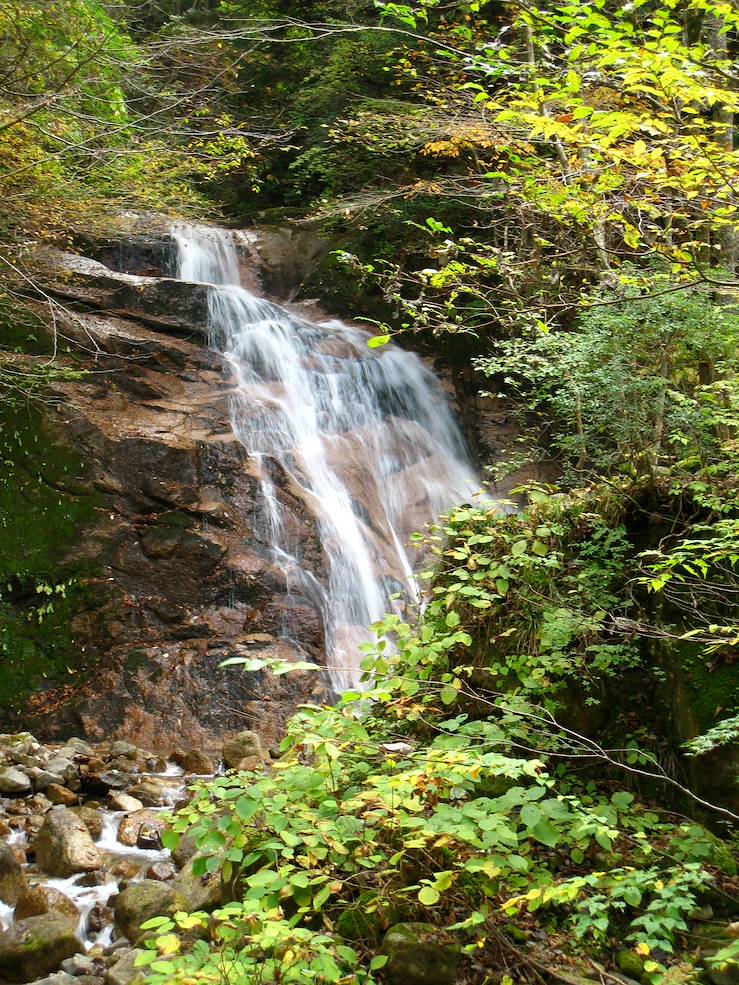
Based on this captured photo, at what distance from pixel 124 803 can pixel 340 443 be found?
5.61m

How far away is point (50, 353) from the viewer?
8.48 metres

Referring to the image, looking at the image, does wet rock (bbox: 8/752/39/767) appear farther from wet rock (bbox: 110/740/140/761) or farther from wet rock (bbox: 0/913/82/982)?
wet rock (bbox: 0/913/82/982)

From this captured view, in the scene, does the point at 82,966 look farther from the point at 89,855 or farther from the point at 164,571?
the point at 164,571

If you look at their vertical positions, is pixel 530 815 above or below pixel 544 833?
above

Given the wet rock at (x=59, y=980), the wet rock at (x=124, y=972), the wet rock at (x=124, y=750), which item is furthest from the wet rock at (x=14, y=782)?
the wet rock at (x=124, y=972)

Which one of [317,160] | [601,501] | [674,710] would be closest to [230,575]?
[601,501]

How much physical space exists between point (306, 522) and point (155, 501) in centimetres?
158

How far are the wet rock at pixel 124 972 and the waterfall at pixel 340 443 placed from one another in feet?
13.2

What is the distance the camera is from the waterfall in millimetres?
8367

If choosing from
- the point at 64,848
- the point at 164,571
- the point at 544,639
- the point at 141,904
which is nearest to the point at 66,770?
the point at 64,848

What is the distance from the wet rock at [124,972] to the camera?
3.40 meters

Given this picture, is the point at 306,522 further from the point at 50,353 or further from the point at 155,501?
the point at 50,353

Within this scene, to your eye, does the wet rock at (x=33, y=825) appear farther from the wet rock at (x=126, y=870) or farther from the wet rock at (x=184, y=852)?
the wet rock at (x=184, y=852)

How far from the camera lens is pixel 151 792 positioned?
5727 mm
